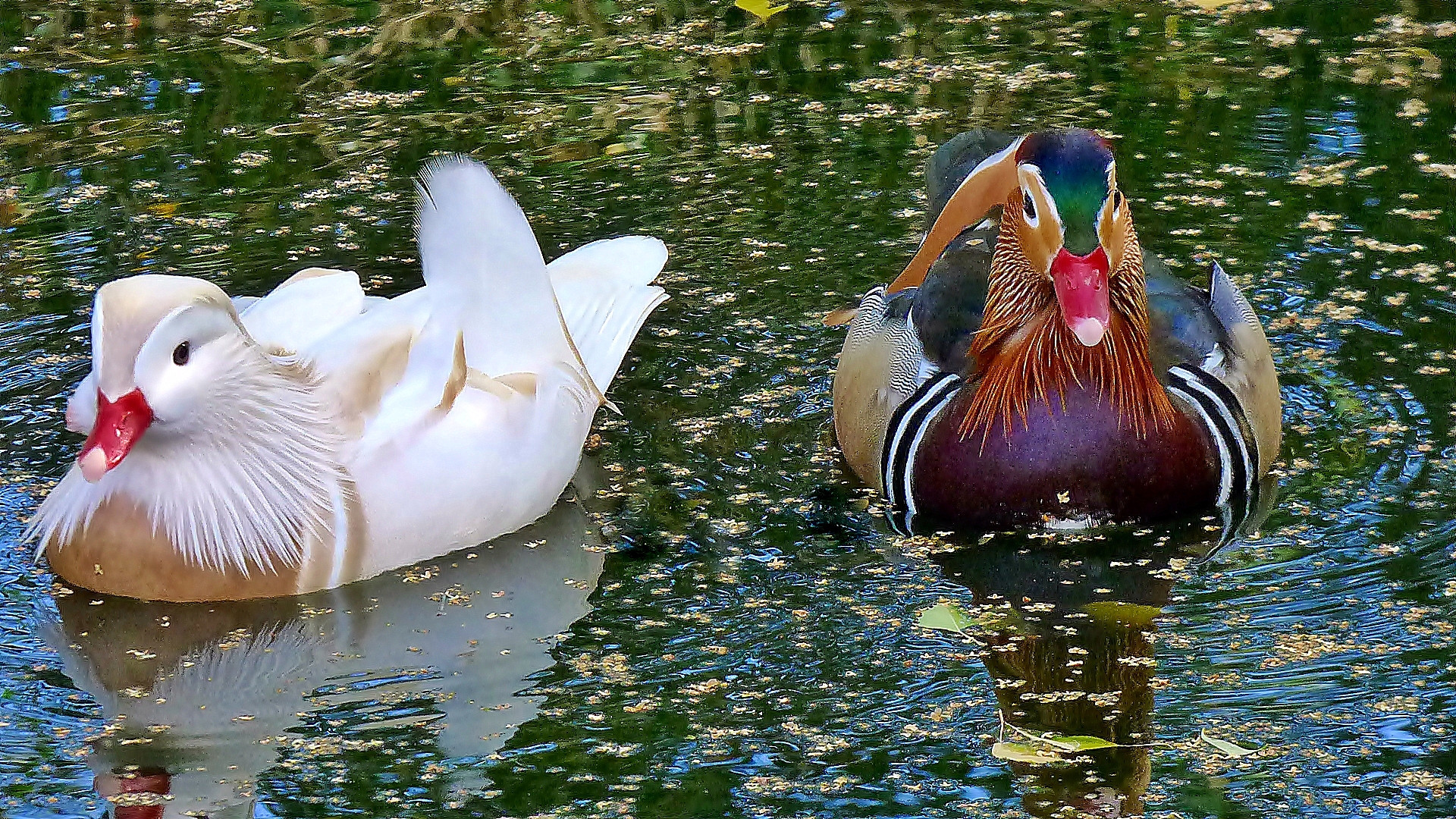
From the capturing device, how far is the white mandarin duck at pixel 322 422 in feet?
16.0

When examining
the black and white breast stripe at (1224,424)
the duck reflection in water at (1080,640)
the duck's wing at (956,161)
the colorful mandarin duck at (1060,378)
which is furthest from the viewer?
the duck's wing at (956,161)

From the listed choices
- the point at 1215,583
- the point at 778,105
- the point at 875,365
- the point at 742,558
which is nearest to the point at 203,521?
the point at 742,558

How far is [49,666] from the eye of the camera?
16.0 ft

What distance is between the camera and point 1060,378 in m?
5.23

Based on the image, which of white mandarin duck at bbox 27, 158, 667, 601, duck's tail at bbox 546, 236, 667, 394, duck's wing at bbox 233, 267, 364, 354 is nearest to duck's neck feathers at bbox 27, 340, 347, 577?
white mandarin duck at bbox 27, 158, 667, 601

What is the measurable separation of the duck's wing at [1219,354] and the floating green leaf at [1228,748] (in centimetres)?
125

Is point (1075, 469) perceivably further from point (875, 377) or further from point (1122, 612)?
point (875, 377)

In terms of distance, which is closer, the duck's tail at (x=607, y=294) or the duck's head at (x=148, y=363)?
the duck's head at (x=148, y=363)

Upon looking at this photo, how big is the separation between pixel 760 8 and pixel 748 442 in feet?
11.7

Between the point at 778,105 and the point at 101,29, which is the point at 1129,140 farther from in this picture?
the point at 101,29

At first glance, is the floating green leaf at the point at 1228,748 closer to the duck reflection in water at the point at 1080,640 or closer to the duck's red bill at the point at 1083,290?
the duck reflection in water at the point at 1080,640

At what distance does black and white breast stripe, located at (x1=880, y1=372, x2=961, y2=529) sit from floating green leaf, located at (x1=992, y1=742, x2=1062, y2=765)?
1.16m

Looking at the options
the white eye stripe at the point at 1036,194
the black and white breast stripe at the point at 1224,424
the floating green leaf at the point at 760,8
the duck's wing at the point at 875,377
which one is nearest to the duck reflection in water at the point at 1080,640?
the black and white breast stripe at the point at 1224,424

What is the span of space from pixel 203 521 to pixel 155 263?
2.22 meters
